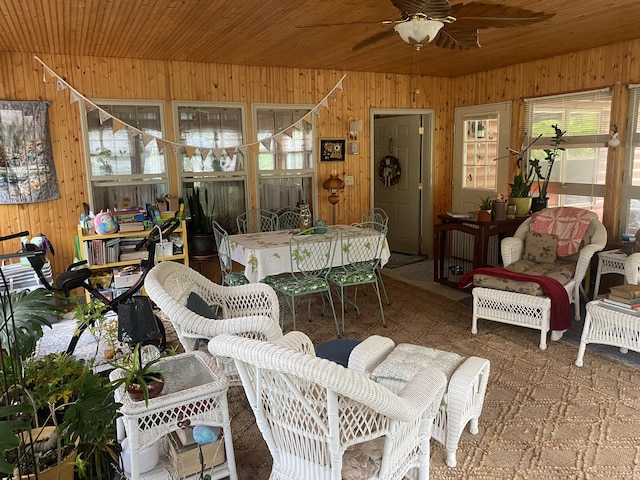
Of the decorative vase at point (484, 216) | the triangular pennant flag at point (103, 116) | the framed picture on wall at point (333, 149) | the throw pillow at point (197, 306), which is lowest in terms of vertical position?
the throw pillow at point (197, 306)

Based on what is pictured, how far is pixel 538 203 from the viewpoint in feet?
17.9

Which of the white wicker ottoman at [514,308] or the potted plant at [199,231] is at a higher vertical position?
the potted plant at [199,231]

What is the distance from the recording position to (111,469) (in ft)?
6.70

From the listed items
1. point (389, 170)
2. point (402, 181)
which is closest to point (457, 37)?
point (402, 181)

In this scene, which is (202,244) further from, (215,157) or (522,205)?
(522,205)

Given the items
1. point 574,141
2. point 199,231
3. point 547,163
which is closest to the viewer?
point 199,231

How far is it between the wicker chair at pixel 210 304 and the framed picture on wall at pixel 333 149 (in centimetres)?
324

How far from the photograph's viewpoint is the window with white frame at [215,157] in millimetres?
5391

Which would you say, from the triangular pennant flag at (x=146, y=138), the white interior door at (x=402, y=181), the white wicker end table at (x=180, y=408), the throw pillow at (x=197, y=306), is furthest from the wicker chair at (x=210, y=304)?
the white interior door at (x=402, y=181)

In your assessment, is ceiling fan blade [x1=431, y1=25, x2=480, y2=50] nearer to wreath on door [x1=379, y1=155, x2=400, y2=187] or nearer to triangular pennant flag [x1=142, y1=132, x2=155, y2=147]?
triangular pennant flag [x1=142, y1=132, x2=155, y2=147]

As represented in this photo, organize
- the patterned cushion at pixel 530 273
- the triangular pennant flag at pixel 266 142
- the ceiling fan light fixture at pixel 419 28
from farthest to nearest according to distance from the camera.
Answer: the triangular pennant flag at pixel 266 142
the patterned cushion at pixel 530 273
the ceiling fan light fixture at pixel 419 28

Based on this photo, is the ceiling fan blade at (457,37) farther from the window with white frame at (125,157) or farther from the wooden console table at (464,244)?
the window with white frame at (125,157)

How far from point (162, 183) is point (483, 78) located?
13.2 ft

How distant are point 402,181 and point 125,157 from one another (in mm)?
3745
